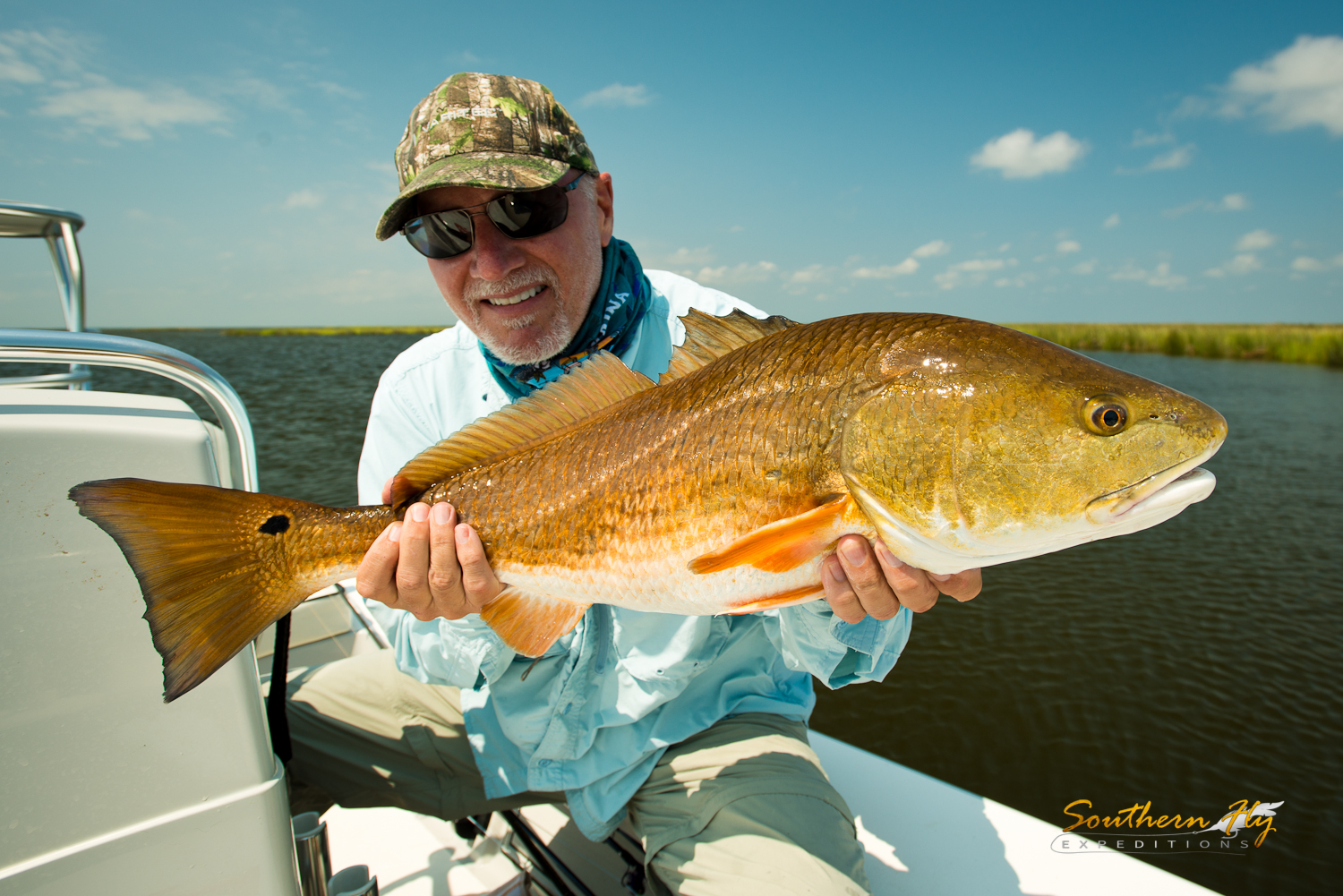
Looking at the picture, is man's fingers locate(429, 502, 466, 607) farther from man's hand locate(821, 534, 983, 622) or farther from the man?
man's hand locate(821, 534, 983, 622)

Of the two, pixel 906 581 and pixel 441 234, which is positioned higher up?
pixel 441 234

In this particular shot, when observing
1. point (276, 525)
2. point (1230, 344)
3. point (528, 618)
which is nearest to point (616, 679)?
point (528, 618)

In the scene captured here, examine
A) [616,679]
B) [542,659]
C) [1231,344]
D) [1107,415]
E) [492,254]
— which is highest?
[1231,344]

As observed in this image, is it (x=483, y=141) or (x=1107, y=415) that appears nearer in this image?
(x=1107, y=415)

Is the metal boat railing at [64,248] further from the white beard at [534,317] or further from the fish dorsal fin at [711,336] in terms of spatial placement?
the fish dorsal fin at [711,336]

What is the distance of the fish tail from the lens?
165 cm

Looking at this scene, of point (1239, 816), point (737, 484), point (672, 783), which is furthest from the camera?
point (1239, 816)

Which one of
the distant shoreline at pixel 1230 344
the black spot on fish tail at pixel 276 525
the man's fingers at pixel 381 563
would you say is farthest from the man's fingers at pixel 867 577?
the distant shoreline at pixel 1230 344

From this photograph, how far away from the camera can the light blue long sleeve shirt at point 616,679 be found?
8.32 ft

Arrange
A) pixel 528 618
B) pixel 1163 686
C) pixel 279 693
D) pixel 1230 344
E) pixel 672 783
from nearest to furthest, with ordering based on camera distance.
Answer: pixel 528 618
pixel 279 693
pixel 672 783
pixel 1163 686
pixel 1230 344

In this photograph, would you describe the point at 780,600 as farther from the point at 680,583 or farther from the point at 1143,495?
the point at 1143,495

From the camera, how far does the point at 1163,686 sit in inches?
319

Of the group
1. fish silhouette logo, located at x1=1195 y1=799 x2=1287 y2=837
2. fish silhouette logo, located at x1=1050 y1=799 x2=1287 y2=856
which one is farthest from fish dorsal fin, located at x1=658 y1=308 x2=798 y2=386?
fish silhouette logo, located at x1=1195 y1=799 x2=1287 y2=837

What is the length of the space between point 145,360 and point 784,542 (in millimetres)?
1985
